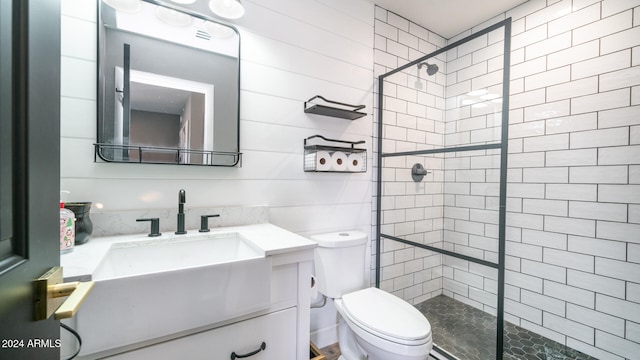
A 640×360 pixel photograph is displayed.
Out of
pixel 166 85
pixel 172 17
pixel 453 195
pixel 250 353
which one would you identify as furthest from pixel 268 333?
pixel 172 17

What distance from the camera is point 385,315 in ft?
4.50

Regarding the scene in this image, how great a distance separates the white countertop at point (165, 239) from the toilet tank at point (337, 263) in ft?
1.31

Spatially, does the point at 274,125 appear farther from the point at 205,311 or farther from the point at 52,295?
the point at 52,295

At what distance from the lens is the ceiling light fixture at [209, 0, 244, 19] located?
4.40 feet

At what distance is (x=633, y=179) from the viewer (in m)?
1.51

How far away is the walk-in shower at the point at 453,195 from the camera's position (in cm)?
139

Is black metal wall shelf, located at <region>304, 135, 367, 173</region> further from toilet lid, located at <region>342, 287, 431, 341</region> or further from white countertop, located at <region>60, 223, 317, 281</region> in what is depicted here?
toilet lid, located at <region>342, 287, 431, 341</region>

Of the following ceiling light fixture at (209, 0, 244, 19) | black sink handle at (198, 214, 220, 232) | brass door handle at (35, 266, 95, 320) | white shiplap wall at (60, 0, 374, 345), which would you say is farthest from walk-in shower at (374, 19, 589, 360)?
brass door handle at (35, 266, 95, 320)

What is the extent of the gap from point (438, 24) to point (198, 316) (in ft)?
8.82

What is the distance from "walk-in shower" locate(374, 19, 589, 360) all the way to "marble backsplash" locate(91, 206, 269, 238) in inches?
41.2

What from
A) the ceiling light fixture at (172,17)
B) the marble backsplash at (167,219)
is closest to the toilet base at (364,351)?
the marble backsplash at (167,219)

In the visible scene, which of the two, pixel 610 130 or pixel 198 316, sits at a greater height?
pixel 610 130

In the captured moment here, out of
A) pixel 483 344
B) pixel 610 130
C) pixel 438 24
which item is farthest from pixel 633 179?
pixel 438 24

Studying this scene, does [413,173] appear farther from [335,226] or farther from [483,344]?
[483,344]
